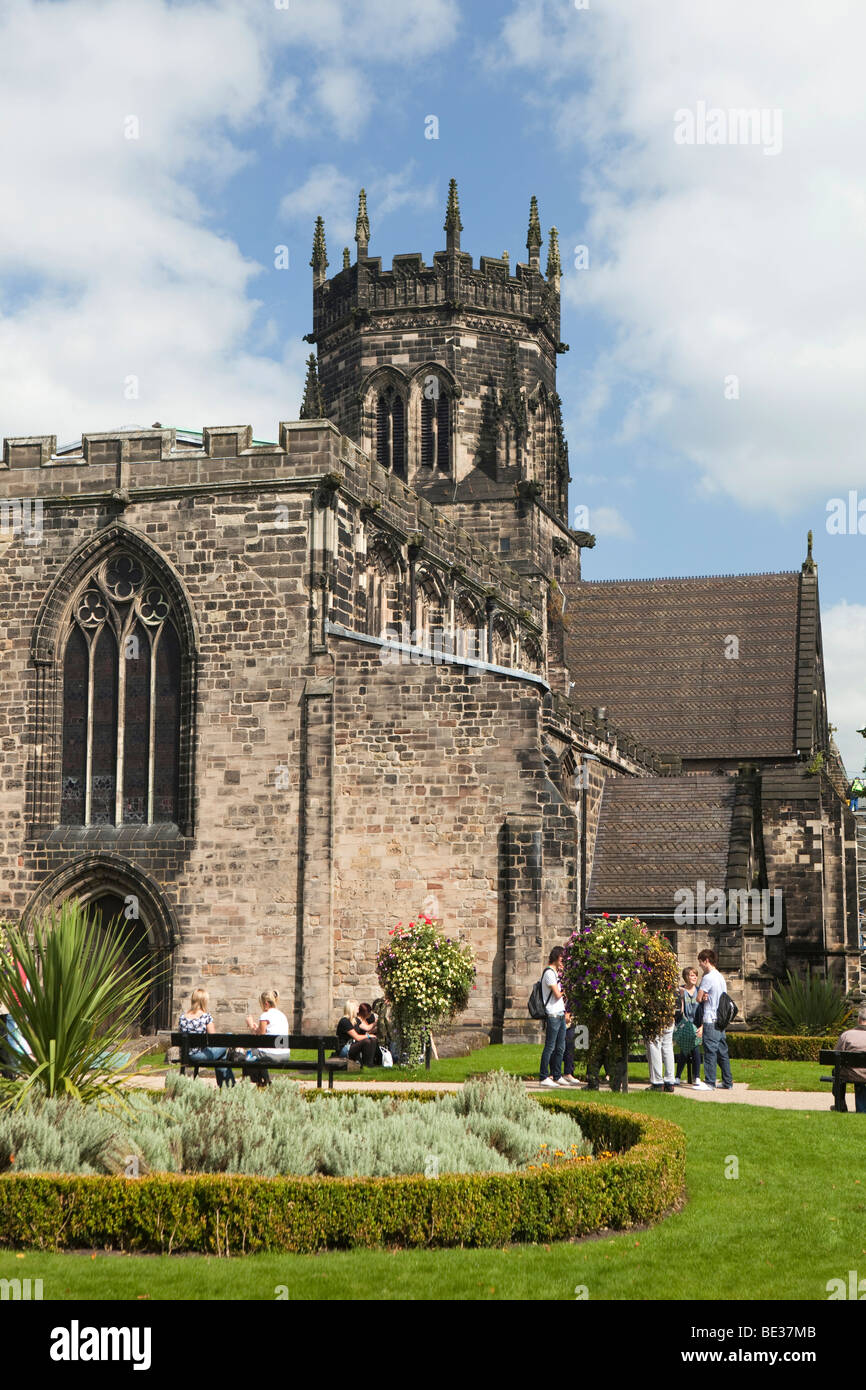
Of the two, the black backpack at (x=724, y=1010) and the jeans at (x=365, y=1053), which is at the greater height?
the black backpack at (x=724, y=1010)

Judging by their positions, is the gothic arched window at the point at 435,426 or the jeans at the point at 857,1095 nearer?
the jeans at the point at 857,1095

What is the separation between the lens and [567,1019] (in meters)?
19.9

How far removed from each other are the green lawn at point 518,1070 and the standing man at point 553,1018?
2.05 feet

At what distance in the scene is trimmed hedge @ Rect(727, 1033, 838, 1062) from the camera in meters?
26.4

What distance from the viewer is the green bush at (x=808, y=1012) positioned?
29422 mm

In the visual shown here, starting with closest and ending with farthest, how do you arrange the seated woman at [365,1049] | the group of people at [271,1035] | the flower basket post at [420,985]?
1. the group of people at [271,1035]
2. the flower basket post at [420,985]
3. the seated woman at [365,1049]

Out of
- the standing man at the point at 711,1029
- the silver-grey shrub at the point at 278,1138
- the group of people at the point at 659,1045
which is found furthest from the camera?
the standing man at the point at 711,1029

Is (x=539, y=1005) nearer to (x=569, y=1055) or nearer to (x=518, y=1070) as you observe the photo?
(x=569, y=1055)

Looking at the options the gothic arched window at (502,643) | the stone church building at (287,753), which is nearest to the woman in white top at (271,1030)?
the stone church building at (287,753)

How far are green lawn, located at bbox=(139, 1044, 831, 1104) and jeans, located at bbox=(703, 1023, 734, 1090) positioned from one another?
34.4 inches

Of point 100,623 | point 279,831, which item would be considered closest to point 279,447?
point 100,623

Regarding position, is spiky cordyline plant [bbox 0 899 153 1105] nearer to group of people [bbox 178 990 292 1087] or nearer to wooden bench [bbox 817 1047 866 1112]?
group of people [bbox 178 990 292 1087]

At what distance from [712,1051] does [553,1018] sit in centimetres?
223

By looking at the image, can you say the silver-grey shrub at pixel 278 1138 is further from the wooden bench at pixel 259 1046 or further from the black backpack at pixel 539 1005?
the black backpack at pixel 539 1005
